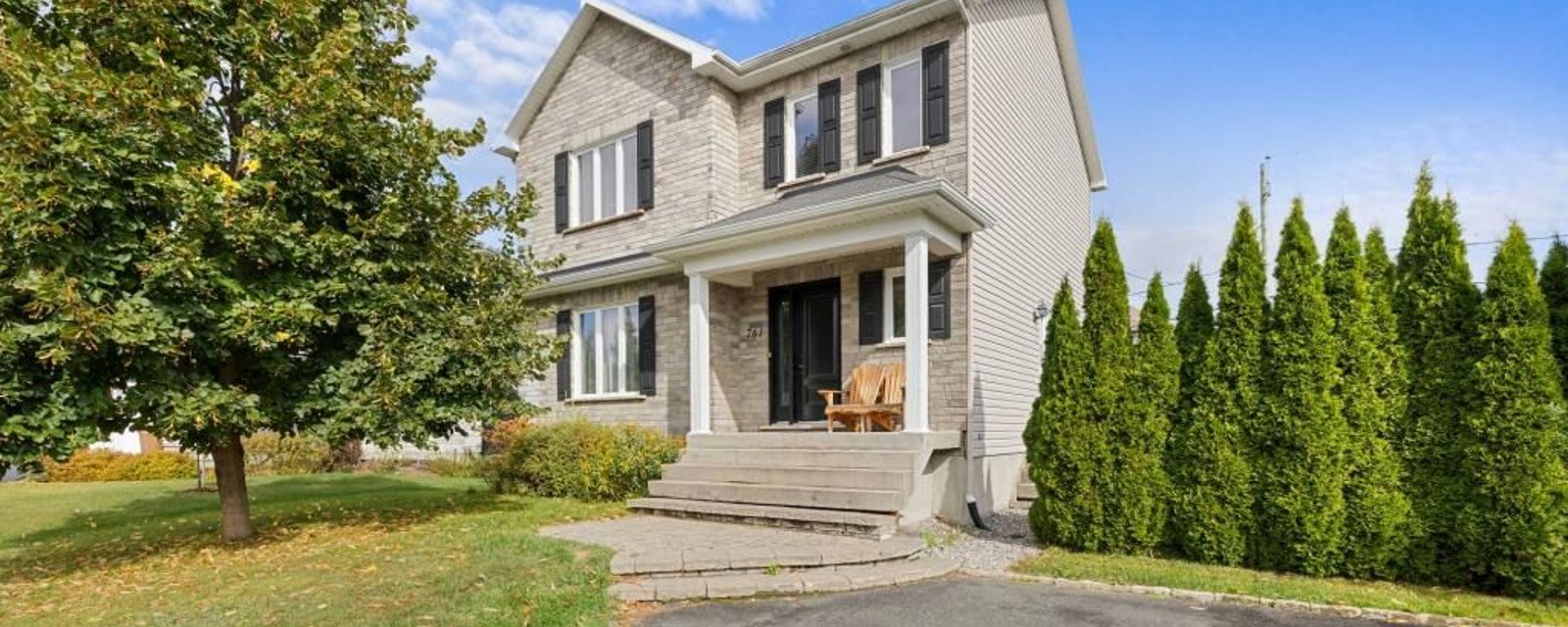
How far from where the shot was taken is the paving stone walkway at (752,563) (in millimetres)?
5672

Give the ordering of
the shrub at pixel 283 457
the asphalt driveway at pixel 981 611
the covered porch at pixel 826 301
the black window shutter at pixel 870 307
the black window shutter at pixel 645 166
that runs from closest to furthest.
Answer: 1. the asphalt driveway at pixel 981 611
2. the covered porch at pixel 826 301
3. the black window shutter at pixel 870 307
4. the black window shutter at pixel 645 166
5. the shrub at pixel 283 457

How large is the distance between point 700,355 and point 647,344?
6.80 ft

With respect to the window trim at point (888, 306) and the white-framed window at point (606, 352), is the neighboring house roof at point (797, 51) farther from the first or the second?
the white-framed window at point (606, 352)

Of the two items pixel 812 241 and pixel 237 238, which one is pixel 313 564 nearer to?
pixel 237 238

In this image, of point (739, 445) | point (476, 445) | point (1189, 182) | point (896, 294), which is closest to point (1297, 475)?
point (896, 294)

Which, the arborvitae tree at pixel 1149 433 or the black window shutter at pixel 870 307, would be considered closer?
the arborvitae tree at pixel 1149 433

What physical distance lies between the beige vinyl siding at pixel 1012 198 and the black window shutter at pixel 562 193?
7.79 meters

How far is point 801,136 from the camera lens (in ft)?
38.0

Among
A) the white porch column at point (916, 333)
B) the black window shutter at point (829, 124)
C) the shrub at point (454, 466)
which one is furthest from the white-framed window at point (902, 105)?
the shrub at point (454, 466)

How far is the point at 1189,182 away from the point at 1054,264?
576 cm

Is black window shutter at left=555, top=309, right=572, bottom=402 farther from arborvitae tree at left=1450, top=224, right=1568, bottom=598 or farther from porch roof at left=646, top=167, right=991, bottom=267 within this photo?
arborvitae tree at left=1450, top=224, right=1568, bottom=598

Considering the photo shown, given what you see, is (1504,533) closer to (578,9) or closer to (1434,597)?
(1434,597)

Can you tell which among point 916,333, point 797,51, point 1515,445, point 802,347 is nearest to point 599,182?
point 797,51

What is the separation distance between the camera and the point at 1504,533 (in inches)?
216
